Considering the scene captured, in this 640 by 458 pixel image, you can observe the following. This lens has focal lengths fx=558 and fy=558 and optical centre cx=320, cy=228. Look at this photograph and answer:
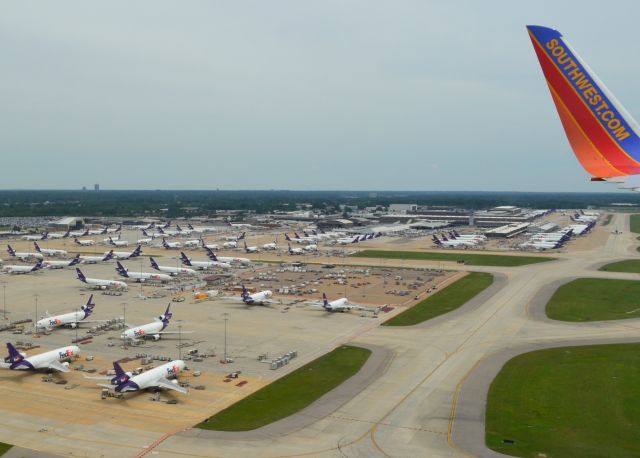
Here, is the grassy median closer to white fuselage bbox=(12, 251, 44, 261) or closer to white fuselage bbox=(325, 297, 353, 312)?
white fuselage bbox=(325, 297, 353, 312)

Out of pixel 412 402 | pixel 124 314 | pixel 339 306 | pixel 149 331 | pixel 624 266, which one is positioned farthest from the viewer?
pixel 624 266

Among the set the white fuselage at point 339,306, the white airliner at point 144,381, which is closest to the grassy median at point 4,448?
the white airliner at point 144,381

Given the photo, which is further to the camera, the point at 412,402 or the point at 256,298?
the point at 256,298

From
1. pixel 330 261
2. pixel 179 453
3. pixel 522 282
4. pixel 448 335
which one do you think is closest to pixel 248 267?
pixel 330 261

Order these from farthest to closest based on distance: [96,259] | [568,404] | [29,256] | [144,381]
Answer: [96,259], [29,256], [144,381], [568,404]

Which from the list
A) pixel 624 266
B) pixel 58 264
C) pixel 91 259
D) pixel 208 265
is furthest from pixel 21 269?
pixel 624 266

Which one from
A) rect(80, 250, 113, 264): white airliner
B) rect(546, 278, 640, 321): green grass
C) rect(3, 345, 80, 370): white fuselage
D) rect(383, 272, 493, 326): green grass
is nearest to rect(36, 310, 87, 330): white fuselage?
rect(3, 345, 80, 370): white fuselage

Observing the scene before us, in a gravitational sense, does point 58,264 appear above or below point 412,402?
above

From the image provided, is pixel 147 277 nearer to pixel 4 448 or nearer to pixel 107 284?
pixel 107 284
